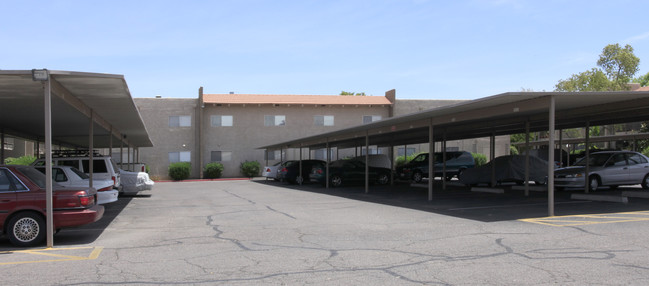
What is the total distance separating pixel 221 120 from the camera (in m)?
38.8

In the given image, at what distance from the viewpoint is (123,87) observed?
10.3 m

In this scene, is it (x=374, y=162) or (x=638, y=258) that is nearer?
(x=638, y=258)

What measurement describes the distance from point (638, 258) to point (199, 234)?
7.21 m

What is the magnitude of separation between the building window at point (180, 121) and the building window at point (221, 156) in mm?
2920

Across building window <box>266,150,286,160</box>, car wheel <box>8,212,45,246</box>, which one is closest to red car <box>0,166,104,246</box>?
car wheel <box>8,212,45,246</box>

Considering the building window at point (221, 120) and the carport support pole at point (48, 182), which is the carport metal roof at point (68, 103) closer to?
the carport support pole at point (48, 182)

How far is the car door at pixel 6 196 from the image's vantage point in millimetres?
8258

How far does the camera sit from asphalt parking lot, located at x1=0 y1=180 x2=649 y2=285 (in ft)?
19.6

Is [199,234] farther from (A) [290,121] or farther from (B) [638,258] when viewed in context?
(A) [290,121]

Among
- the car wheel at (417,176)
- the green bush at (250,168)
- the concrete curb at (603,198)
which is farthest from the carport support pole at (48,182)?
the green bush at (250,168)

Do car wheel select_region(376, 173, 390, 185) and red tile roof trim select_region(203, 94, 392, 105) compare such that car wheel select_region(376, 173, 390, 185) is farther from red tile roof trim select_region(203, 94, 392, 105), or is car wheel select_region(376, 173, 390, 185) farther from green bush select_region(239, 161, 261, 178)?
red tile roof trim select_region(203, 94, 392, 105)

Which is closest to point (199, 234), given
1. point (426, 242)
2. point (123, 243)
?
point (123, 243)

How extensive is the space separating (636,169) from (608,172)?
125 cm

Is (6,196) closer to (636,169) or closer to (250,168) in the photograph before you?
(636,169)
